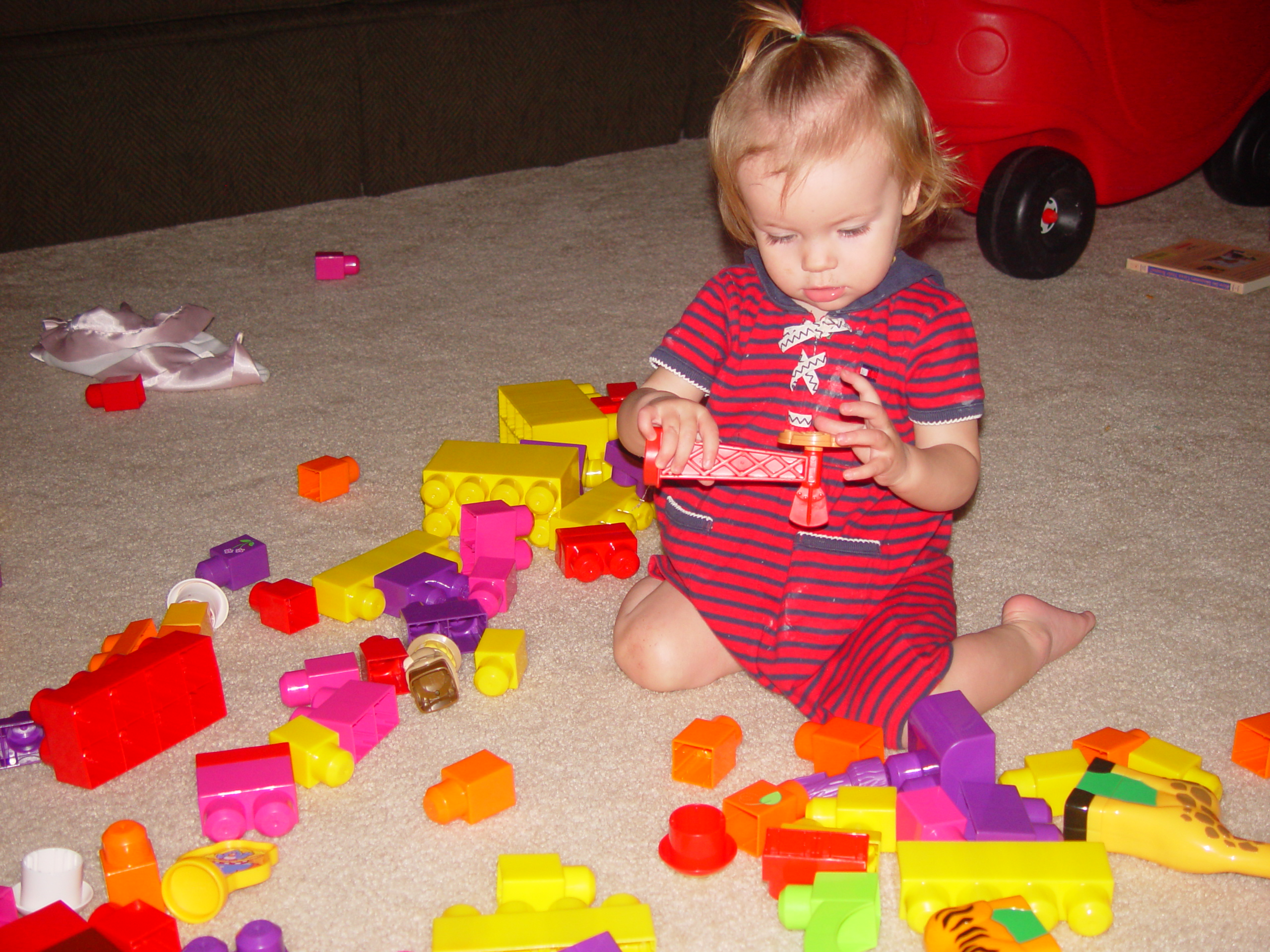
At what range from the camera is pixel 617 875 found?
758 millimetres

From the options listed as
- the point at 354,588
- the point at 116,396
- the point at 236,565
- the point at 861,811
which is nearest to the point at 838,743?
the point at 861,811

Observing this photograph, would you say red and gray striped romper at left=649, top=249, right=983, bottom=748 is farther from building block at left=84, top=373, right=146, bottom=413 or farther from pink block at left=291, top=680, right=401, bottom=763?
building block at left=84, top=373, right=146, bottom=413

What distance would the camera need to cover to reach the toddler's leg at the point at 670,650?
93 centimetres

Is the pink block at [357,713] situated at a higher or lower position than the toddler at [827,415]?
A: lower

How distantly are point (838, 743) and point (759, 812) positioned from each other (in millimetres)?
93

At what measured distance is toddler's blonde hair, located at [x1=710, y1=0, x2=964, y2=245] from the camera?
83cm

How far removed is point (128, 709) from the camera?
83 cm

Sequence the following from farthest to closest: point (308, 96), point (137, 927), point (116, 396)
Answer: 1. point (308, 96)
2. point (116, 396)
3. point (137, 927)

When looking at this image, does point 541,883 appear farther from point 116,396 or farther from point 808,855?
point 116,396

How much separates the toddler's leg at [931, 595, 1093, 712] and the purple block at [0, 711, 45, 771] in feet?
2.06

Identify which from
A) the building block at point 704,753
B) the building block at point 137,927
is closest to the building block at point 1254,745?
the building block at point 704,753

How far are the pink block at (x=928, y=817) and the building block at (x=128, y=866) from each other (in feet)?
1.50

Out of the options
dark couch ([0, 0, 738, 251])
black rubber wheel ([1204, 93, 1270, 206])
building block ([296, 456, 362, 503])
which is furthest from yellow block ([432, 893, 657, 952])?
black rubber wheel ([1204, 93, 1270, 206])

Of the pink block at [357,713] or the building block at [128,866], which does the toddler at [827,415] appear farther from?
the building block at [128,866]
